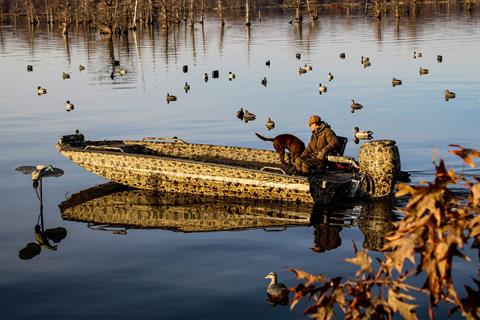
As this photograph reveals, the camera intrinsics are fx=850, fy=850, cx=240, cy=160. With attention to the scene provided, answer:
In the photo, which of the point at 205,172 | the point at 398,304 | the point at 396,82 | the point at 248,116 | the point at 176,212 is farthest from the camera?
the point at 396,82

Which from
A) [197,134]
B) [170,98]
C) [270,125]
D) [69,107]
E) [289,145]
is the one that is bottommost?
[289,145]

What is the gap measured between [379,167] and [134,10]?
116930mm

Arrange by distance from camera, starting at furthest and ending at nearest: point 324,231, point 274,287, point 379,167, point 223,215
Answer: point 223,215 → point 379,167 → point 324,231 → point 274,287

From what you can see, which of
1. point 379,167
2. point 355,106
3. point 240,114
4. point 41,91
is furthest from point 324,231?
point 41,91

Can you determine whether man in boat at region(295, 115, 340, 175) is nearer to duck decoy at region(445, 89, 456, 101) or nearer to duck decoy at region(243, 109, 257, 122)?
duck decoy at region(243, 109, 257, 122)

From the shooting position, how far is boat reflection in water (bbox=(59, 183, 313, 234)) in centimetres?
2311

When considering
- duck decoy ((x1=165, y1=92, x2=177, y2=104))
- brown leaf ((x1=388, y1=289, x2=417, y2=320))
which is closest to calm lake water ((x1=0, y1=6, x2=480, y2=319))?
duck decoy ((x1=165, y1=92, x2=177, y2=104))

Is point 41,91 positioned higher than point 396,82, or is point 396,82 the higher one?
point 41,91

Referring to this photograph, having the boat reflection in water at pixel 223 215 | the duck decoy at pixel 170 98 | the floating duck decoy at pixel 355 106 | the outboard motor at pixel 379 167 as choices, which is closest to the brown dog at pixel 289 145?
the boat reflection in water at pixel 223 215

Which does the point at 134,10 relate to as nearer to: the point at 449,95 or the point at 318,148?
the point at 449,95

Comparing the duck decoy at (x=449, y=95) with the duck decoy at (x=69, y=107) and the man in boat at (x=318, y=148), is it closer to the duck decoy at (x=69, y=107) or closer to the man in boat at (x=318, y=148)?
the duck decoy at (x=69, y=107)

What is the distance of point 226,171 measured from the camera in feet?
80.7

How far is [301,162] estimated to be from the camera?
24.9m

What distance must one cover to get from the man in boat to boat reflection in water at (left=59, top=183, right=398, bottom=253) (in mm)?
1411
